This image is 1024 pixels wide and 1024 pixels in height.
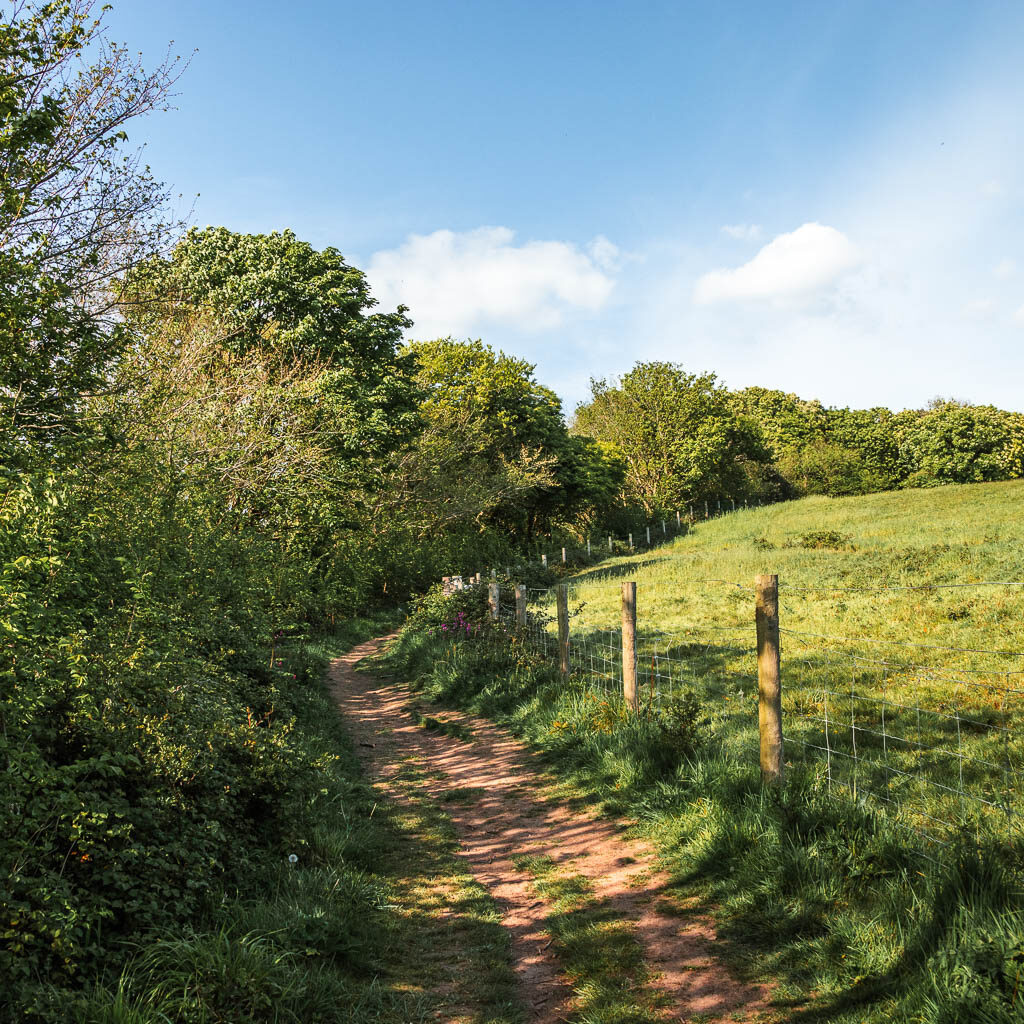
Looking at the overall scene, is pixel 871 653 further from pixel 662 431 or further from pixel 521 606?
pixel 662 431

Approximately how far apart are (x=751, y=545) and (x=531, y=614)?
2279 centimetres

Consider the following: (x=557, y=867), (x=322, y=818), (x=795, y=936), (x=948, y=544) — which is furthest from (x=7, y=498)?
(x=948, y=544)

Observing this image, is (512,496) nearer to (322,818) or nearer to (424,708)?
(424,708)

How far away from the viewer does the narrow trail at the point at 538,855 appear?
142 inches

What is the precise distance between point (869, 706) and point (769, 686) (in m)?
4.44

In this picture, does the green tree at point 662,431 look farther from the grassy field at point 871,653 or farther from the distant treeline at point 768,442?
the grassy field at point 871,653

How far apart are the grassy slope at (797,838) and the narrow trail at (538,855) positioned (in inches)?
8.7

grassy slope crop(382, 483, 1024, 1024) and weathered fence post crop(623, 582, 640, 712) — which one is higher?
weathered fence post crop(623, 582, 640, 712)

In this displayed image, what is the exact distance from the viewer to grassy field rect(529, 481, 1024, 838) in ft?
20.6

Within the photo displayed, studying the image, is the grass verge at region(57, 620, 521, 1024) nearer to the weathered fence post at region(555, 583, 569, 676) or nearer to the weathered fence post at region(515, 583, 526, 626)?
the weathered fence post at region(555, 583, 569, 676)

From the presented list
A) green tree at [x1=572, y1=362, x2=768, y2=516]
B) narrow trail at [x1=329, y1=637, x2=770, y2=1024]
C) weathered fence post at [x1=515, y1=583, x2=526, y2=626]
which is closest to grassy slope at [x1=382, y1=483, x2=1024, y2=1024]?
narrow trail at [x1=329, y1=637, x2=770, y2=1024]

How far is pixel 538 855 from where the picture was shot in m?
5.48

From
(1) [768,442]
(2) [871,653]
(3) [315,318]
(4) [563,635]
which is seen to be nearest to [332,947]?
(4) [563,635]

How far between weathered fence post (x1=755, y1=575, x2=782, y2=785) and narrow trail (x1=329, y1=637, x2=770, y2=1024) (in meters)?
1.16
